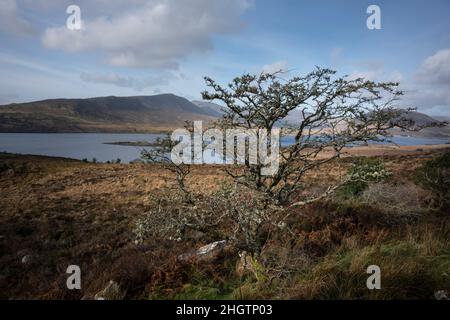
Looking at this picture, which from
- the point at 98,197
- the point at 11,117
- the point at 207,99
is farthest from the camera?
the point at 11,117

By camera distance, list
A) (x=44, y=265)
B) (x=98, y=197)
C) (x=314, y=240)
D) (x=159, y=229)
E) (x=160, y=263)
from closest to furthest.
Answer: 1. (x=159, y=229)
2. (x=160, y=263)
3. (x=314, y=240)
4. (x=44, y=265)
5. (x=98, y=197)

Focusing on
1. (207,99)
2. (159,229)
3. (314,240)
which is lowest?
(314,240)

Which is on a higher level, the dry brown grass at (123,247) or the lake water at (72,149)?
the lake water at (72,149)

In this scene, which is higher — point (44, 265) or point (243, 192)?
point (243, 192)

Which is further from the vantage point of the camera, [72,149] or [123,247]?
[72,149]

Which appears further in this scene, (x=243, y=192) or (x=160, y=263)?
(x=160, y=263)

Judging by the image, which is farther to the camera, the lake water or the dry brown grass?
the lake water

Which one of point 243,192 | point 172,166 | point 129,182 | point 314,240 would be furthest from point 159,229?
point 129,182

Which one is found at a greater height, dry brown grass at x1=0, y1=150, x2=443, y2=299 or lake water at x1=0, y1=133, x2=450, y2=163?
lake water at x1=0, y1=133, x2=450, y2=163

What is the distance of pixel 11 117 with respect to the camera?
16312 centimetres

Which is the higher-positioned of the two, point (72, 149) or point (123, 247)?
point (72, 149)

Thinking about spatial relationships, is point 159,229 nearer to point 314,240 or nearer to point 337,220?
point 314,240

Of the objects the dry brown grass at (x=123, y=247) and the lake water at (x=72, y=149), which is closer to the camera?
the dry brown grass at (x=123, y=247)
